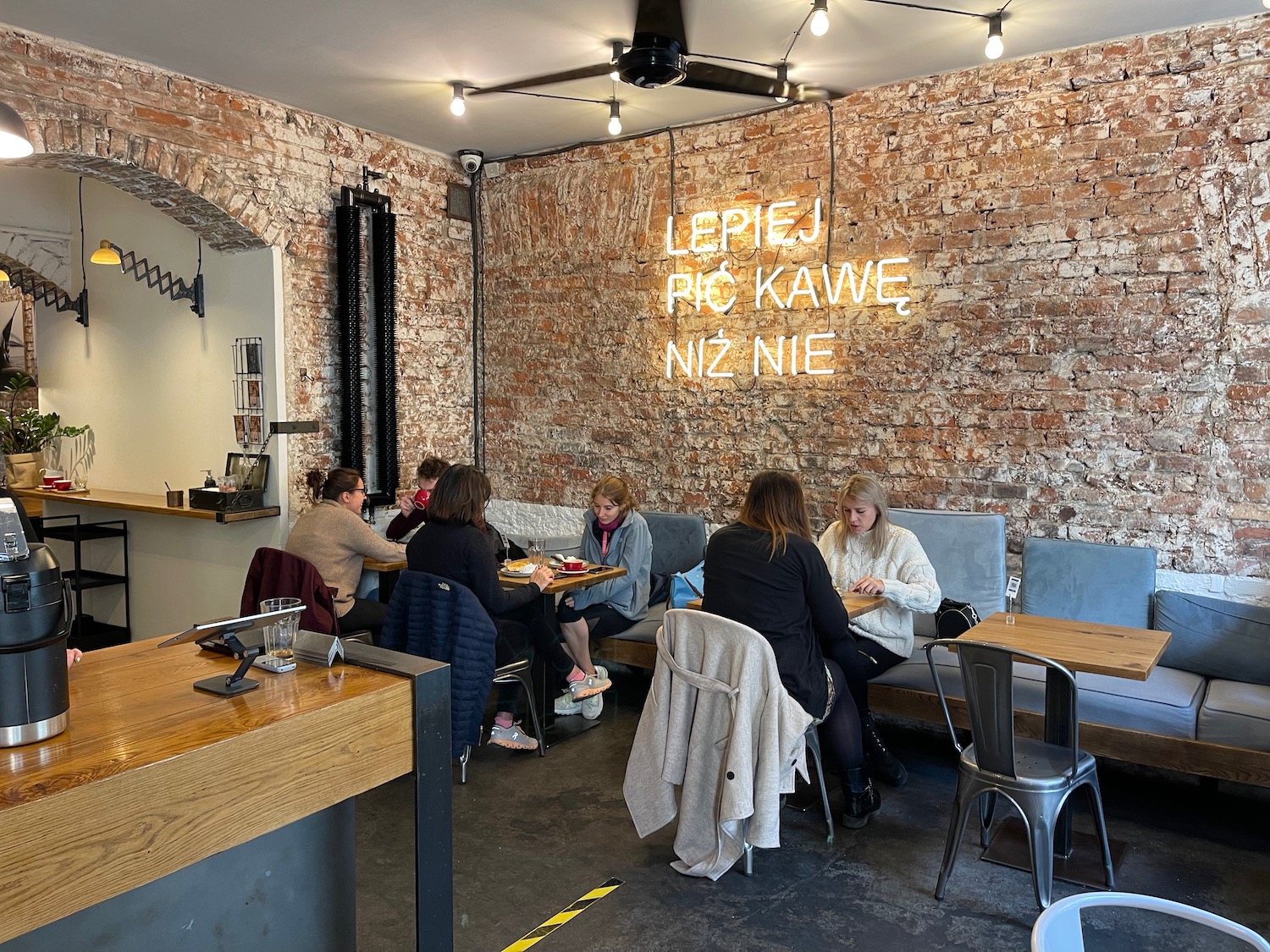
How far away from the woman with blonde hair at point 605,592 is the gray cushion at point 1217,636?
7.79 feet

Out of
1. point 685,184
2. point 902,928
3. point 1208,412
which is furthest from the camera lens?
point 685,184

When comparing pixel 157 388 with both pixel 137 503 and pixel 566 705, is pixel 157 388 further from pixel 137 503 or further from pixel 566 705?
pixel 566 705

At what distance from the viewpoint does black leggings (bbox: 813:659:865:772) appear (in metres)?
3.47

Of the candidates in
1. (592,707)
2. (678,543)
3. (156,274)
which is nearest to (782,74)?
(678,543)

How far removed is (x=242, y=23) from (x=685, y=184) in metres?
2.46

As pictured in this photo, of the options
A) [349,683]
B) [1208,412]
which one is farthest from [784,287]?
[349,683]

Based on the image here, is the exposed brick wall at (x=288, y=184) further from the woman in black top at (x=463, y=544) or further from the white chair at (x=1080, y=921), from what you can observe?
the white chair at (x=1080, y=921)

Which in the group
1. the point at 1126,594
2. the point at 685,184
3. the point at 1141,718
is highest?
the point at 685,184

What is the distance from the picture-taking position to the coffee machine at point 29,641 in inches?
61.5

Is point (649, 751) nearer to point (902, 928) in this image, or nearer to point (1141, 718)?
point (902, 928)

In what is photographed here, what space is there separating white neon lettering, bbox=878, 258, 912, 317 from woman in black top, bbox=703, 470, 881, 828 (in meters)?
1.89

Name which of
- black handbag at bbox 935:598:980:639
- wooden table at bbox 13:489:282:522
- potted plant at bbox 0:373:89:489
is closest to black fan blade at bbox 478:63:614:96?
wooden table at bbox 13:489:282:522

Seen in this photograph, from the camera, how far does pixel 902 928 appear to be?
2811 millimetres

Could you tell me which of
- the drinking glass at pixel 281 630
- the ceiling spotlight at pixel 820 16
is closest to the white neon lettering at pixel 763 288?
the ceiling spotlight at pixel 820 16
